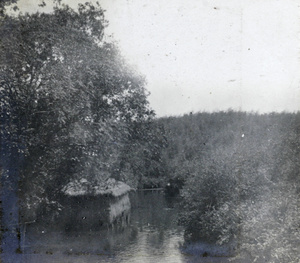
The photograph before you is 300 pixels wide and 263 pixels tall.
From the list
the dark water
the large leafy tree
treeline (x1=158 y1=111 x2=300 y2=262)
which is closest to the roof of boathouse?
the dark water

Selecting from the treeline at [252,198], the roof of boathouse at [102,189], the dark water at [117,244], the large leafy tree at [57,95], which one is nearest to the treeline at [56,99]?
the large leafy tree at [57,95]

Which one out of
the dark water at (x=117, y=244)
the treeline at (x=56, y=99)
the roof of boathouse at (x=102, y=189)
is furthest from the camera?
the roof of boathouse at (x=102, y=189)

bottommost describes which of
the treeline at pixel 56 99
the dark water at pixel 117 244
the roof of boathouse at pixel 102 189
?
the dark water at pixel 117 244

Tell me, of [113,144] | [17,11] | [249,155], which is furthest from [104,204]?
[17,11]

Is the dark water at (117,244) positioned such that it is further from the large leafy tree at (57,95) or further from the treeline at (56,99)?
the large leafy tree at (57,95)

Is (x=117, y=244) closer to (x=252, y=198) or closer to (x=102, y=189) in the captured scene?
(x=102, y=189)

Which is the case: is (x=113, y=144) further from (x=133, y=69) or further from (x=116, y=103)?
(x=133, y=69)

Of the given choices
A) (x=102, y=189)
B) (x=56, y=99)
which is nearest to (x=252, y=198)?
(x=56, y=99)
